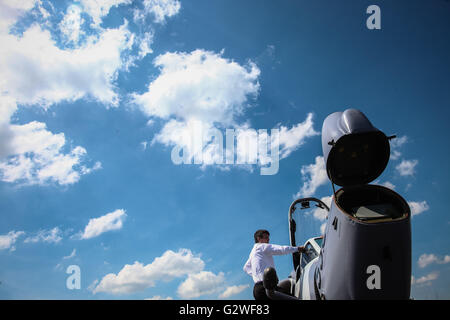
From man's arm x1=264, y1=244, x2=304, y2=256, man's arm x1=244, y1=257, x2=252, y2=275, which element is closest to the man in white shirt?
man's arm x1=264, y1=244, x2=304, y2=256

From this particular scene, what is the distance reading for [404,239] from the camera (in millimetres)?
2938

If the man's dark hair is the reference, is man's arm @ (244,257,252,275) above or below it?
below

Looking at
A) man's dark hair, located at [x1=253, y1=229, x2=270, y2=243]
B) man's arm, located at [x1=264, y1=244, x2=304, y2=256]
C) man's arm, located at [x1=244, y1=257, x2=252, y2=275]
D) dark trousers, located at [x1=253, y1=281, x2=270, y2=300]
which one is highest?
man's dark hair, located at [x1=253, y1=229, x2=270, y2=243]

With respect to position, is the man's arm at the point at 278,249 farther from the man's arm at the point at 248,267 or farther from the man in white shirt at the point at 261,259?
the man's arm at the point at 248,267

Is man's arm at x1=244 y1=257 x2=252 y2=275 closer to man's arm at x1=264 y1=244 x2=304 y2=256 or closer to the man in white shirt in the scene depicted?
the man in white shirt

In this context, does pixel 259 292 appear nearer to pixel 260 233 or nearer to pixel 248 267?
pixel 248 267

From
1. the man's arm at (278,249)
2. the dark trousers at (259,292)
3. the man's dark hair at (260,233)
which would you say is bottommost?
the dark trousers at (259,292)

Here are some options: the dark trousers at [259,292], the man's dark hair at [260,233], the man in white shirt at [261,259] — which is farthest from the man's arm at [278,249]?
the dark trousers at [259,292]

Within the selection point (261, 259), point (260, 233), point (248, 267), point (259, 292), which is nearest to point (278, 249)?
point (261, 259)

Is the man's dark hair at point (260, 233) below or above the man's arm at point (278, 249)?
above

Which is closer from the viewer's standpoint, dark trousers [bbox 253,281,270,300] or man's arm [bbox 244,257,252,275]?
dark trousers [bbox 253,281,270,300]
